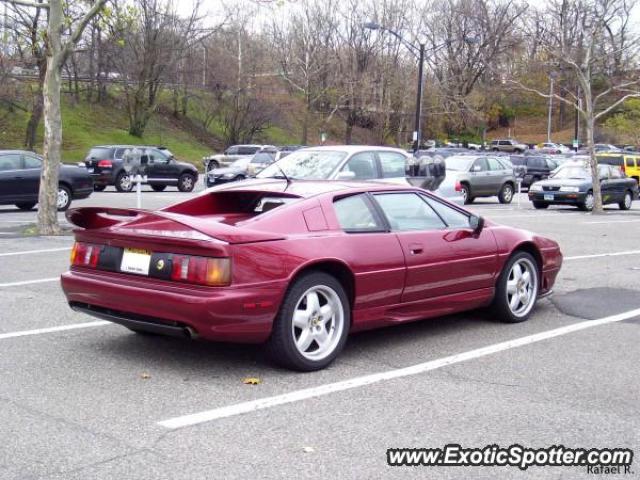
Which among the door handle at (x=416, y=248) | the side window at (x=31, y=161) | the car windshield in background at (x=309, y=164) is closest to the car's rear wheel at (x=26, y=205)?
the side window at (x=31, y=161)

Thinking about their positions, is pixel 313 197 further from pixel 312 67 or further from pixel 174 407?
pixel 312 67

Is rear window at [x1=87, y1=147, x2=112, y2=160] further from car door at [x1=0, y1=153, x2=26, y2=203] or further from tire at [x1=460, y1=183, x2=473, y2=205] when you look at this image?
tire at [x1=460, y1=183, x2=473, y2=205]

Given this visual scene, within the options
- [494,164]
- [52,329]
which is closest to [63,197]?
[52,329]

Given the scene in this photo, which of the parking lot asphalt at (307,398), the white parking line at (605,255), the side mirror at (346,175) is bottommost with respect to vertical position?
the parking lot asphalt at (307,398)

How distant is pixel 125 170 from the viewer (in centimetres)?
2850

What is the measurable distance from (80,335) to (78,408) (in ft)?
6.84

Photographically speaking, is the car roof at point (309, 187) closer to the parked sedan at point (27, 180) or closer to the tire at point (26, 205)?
the parked sedan at point (27, 180)

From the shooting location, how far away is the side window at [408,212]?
275 inches

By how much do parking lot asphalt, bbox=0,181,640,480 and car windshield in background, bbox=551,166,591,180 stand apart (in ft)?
58.3

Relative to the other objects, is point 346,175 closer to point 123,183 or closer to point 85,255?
point 85,255

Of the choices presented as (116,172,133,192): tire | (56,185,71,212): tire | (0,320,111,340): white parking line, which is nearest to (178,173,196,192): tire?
(116,172,133,192): tire

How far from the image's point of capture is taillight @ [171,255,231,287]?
5.68 m

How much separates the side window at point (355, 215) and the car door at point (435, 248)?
0.51ft

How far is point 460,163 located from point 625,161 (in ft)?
37.6
